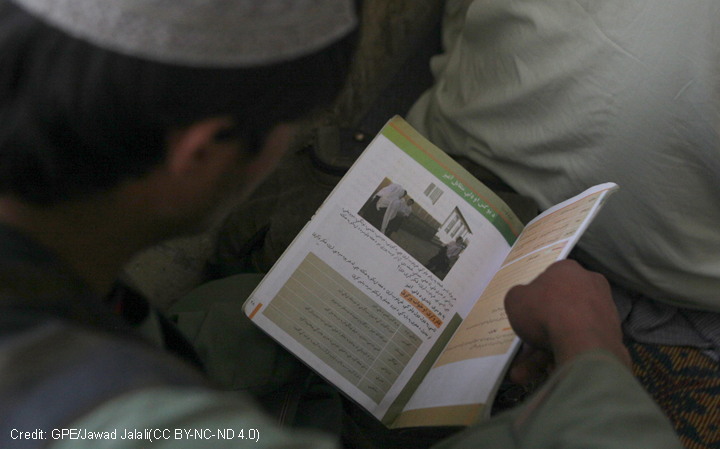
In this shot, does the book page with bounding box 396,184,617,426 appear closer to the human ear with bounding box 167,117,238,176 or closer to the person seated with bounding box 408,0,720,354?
the person seated with bounding box 408,0,720,354

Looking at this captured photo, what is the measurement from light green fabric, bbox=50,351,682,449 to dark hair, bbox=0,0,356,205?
0.60 feet

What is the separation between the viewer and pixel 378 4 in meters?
1.21

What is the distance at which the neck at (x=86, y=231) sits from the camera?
40 cm

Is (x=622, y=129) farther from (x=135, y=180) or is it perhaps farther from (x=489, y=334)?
(x=135, y=180)

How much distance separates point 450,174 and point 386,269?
0.56ft

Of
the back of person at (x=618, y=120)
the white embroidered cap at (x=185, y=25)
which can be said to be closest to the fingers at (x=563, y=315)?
the back of person at (x=618, y=120)

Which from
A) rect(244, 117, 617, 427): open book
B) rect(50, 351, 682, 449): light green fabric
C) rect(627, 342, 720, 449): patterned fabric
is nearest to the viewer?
rect(50, 351, 682, 449): light green fabric

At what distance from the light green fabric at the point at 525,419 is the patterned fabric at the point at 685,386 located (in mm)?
591

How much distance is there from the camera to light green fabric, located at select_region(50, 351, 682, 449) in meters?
0.31

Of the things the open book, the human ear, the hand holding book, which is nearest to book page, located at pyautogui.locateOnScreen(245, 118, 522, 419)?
the open book

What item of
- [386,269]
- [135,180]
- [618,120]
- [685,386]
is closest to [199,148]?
[135,180]

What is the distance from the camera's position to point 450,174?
2.32 feet

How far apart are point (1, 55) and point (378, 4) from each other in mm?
1021

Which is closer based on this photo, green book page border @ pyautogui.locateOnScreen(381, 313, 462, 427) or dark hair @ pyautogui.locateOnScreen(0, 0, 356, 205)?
dark hair @ pyautogui.locateOnScreen(0, 0, 356, 205)
